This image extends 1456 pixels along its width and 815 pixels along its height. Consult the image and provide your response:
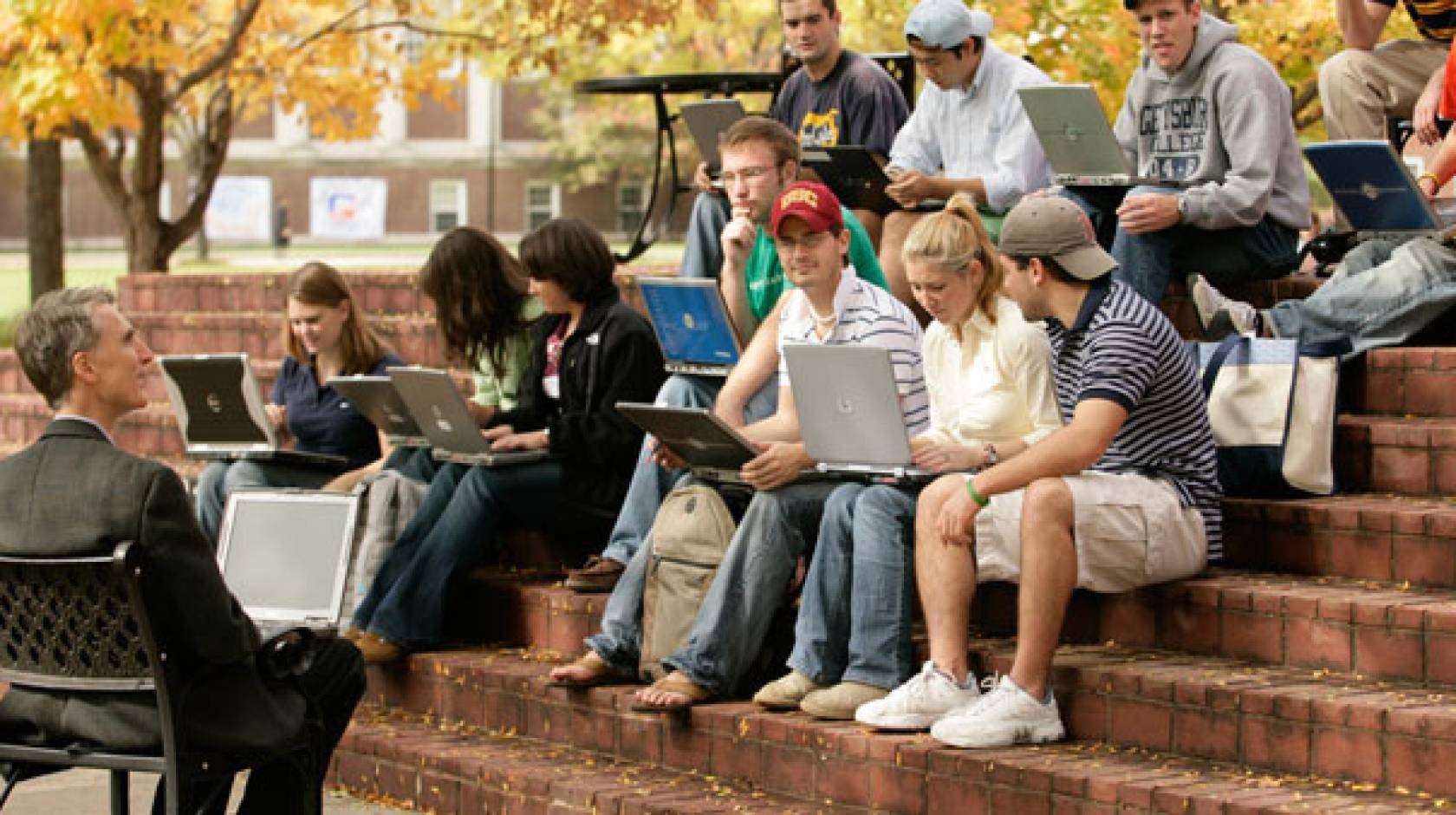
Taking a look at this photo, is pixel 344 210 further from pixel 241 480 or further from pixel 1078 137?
pixel 1078 137

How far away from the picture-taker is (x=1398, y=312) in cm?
727

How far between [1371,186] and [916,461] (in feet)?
6.59

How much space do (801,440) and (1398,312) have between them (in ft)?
6.52

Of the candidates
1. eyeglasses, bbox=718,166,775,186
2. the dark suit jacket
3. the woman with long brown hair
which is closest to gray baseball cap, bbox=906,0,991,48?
eyeglasses, bbox=718,166,775,186

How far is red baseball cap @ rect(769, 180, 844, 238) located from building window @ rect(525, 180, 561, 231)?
41.6 m

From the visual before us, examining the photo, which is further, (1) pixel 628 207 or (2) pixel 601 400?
(1) pixel 628 207

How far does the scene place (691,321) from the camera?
773cm

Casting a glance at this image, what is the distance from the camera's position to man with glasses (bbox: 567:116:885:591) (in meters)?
7.44

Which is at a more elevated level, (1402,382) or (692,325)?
(692,325)

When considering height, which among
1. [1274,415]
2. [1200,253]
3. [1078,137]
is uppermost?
[1078,137]

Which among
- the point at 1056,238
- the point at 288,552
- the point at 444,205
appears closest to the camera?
the point at 1056,238

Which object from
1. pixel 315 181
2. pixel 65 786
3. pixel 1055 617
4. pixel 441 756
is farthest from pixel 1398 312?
pixel 315 181

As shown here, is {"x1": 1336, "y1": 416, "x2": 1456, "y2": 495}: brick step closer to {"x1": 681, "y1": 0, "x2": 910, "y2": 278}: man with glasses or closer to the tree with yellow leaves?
{"x1": 681, "y1": 0, "x2": 910, "y2": 278}: man with glasses

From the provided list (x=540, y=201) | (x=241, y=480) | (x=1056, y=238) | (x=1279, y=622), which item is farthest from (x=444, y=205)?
(x=1279, y=622)
